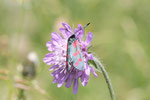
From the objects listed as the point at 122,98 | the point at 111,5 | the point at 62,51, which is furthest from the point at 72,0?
the point at 62,51

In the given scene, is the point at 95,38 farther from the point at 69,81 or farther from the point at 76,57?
the point at 76,57

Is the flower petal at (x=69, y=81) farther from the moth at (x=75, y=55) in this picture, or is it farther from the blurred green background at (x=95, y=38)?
the blurred green background at (x=95, y=38)

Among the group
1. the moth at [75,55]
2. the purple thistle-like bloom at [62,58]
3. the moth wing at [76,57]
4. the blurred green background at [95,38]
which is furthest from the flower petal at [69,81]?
the blurred green background at [95,38]

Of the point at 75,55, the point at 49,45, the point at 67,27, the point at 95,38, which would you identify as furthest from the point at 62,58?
the point at 95,38

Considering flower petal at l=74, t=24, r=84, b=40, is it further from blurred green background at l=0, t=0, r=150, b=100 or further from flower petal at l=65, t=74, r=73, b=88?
blurred green background at l=0, t=0, r=150, b=100

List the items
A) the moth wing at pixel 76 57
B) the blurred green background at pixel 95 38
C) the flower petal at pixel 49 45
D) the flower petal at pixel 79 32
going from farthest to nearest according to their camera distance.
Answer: the blurred green background at pixel 95 38 < the flower petal at pixel 49 45 < the flower petal at pixel 79 32 < the moth wing at pixel 76 57

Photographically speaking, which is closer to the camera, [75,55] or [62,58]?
[75,55]

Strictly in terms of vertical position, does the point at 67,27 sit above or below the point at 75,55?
above

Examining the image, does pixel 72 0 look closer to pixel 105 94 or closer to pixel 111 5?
pixel 111 5

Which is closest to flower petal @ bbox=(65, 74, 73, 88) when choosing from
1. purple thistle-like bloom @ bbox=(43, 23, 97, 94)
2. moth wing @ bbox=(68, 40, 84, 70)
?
purple thistle-like bloom @ bbox=(43, 23, 97, 94)
